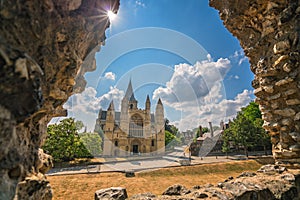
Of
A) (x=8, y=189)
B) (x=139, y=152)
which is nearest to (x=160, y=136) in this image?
(x=139, y=152)

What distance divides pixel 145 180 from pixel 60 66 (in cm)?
1449

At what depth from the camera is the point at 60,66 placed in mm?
2463

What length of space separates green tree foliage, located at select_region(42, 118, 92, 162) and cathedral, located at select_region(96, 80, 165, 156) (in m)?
15.5

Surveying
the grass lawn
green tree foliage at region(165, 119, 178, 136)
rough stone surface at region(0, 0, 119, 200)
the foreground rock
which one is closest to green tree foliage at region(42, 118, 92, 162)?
the grass lawn

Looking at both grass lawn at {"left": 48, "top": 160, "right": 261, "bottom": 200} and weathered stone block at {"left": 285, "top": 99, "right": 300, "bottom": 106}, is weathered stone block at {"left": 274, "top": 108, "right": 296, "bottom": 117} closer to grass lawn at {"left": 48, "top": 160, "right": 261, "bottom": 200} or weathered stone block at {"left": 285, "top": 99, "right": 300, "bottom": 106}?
weathered stone block at {"left": 285, "top": 99, "right": 300, "bottom": 106}

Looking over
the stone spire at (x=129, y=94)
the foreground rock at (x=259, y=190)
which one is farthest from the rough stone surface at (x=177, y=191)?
the stone spire at (x=129, y=94)

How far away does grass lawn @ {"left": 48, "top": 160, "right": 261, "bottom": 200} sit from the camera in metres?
11.6

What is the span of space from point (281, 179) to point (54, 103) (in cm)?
420

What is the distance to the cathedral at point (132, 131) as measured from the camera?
4150 centimetres

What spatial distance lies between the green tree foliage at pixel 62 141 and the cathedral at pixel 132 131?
609 inches

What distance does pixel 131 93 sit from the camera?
2101 inches

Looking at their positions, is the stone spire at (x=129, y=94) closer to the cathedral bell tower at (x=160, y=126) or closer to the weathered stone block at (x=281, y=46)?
the cathedral bell tower at (x=160, y=126)

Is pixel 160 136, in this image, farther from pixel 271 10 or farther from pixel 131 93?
pixel 271 10

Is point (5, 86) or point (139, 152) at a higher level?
point (5, 86)
